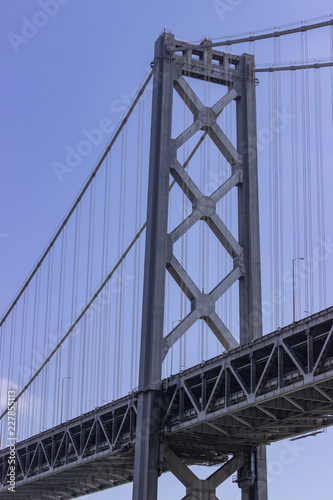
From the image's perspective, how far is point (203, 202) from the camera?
44438 mm

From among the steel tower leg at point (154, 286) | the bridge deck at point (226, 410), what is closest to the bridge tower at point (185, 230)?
the steel tower leg at point (154, 286)

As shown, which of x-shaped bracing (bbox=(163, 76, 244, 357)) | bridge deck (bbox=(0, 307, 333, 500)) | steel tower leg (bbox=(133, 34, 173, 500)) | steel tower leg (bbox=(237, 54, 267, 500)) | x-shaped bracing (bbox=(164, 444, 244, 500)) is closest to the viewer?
bridge deck (bbox=(0, 307, 333, 500))

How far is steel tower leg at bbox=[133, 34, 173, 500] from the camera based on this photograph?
134ft

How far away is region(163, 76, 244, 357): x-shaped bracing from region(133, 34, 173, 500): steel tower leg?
0.58 meters

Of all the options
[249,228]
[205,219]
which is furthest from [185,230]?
[249,228]

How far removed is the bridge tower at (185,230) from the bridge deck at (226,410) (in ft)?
2.99

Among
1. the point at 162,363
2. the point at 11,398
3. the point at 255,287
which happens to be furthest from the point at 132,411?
the point at 11,398

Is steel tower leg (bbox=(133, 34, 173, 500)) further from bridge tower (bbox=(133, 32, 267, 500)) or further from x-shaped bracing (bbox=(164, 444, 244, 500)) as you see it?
x-shaped bracing (bbox=(164, 444, 244, 500))

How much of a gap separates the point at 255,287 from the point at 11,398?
72.7 feet

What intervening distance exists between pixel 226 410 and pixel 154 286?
663cm

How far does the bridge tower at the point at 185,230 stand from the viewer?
136ft

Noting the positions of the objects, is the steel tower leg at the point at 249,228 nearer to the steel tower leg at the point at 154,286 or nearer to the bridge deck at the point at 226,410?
the bridge deck at the point at 226,410

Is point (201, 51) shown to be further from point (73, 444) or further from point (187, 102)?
point (73, 444)

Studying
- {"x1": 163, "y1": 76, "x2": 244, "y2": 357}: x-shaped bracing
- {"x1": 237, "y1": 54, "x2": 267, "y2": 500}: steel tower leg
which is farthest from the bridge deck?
{"x1": 163, "y1": 76, "x2": 244, "y2": 357}: x-shaped bracing
